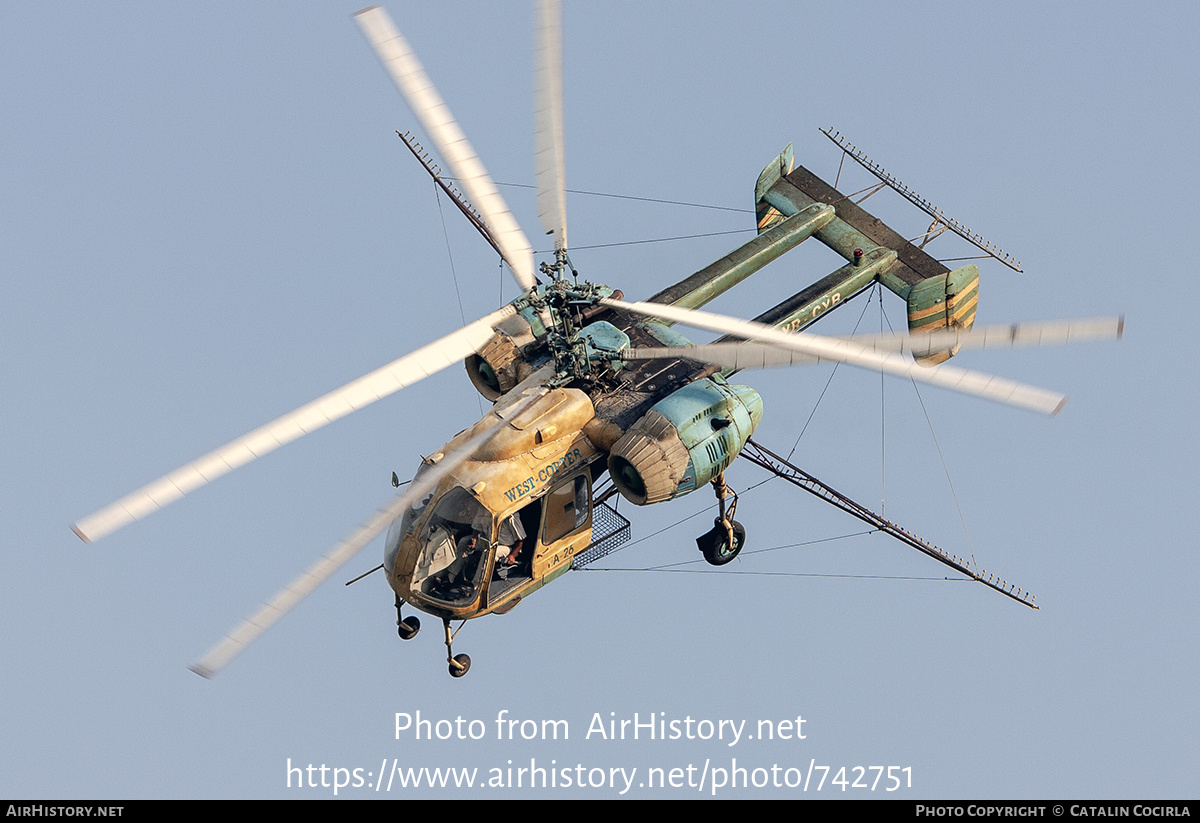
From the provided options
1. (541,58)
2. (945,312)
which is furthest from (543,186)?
(945,312)

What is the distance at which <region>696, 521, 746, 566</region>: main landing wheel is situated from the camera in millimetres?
57688

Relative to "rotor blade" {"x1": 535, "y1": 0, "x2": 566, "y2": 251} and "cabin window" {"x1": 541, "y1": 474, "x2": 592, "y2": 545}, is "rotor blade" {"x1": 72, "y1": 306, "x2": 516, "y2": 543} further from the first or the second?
"cabin window" {"x1": 541, "y1": 474, "x2": 592, "y2": 545}

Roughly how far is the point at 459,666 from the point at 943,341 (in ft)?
50.5

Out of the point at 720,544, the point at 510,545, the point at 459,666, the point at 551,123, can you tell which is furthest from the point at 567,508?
the point at 551,123

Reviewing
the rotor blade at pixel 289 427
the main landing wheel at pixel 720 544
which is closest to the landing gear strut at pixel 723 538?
the main landing wheel at pixel 720 544

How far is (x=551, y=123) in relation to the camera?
5012 centimetres

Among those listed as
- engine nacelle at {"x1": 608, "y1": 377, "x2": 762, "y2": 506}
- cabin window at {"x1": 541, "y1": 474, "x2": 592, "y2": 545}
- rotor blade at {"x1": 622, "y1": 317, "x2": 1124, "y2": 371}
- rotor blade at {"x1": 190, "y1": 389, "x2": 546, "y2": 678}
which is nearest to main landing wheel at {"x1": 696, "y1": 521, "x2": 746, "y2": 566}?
engine nacelle at {"x1": 608, "y1": 377, "x2": 762, "y2": 506}

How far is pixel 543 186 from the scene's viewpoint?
51.2 m

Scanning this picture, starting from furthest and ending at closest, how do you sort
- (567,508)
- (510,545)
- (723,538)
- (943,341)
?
(723,538) < (567,508) < (510,545) < (943,341)

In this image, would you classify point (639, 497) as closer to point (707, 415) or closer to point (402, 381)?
point (707, 415)

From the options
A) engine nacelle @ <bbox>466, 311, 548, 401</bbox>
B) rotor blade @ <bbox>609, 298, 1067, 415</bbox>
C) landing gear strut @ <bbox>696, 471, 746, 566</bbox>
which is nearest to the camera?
rotor blade @ <bbox>609, 298, 1067, 415</bbox>

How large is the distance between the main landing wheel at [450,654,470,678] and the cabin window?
381 centimetres

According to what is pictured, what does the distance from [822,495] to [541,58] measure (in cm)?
1522

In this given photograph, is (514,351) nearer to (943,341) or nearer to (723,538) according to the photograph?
(723,538)
